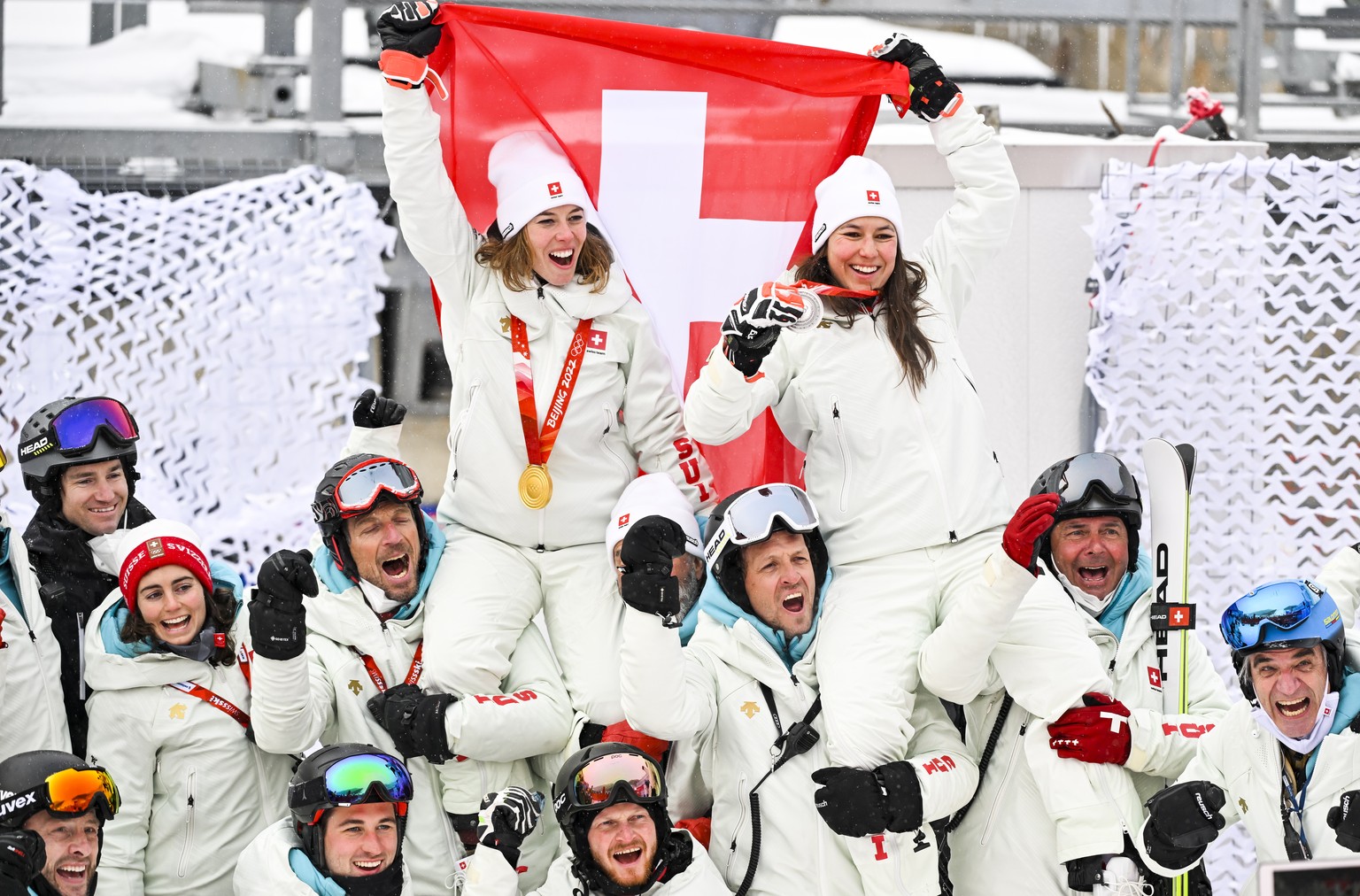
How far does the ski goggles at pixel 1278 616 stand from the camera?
4.28 meters

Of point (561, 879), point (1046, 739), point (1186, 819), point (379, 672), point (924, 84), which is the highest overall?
point (924, 84)

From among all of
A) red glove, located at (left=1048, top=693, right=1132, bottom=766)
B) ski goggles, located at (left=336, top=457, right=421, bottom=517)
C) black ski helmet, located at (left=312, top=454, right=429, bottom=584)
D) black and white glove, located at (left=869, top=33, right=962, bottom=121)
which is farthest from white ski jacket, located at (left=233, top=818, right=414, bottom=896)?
black and white glove, located at (left=869, top=33, right=962, bottom=121)

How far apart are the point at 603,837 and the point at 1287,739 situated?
1.85m

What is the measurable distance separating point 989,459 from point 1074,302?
8.60 feet

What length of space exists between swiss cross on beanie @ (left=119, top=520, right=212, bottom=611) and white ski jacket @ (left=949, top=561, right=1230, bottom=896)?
92.9 inches

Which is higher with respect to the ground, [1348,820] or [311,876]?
[1348,820]

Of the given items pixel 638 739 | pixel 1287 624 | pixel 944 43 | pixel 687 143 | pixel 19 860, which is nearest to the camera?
pixel 19 860

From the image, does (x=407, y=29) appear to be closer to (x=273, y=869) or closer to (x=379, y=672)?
(x=379, y=672)

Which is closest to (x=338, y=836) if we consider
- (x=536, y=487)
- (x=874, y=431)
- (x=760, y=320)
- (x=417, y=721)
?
(x=417, y=721)

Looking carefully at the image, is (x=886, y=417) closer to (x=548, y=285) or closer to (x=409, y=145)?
(x=548, y=285)

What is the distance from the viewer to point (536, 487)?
16.6 feet

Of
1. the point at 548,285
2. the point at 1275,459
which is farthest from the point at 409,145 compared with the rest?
the point at 1275,459

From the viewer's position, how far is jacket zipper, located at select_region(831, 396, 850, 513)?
4.87 meters

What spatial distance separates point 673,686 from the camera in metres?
4.49
